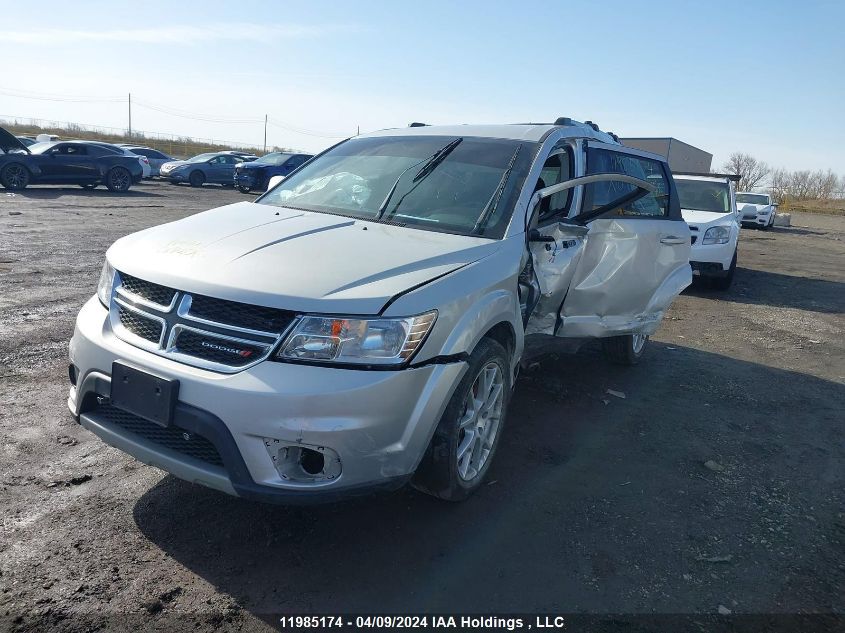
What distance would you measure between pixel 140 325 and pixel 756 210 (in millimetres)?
27636

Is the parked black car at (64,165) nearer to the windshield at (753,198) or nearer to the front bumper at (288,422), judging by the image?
the front bumper at (288,422)

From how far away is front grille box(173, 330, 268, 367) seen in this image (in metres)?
2.57

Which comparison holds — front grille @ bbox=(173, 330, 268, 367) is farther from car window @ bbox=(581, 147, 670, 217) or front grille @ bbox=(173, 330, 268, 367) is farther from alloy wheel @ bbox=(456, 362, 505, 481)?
car window @ bbox=(581, 147, 670, 217)

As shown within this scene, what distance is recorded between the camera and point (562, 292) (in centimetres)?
437

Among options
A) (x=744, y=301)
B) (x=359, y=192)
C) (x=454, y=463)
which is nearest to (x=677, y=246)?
(x=359, y=192)

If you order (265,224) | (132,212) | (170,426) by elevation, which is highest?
(265,224)

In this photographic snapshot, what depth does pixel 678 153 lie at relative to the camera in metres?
25.9

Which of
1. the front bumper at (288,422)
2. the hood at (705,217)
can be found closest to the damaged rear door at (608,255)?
the front bumper at (288,422)

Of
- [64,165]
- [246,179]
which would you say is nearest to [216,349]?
[64,165]

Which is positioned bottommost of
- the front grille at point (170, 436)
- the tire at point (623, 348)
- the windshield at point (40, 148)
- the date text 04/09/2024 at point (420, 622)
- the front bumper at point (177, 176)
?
the front bumper at point (177, 176)

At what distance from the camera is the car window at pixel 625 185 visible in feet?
15.2

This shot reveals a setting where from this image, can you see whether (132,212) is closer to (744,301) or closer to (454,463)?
(744,301)

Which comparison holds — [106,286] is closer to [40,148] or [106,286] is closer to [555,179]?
[555,179]

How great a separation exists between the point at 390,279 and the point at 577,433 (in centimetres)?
219
